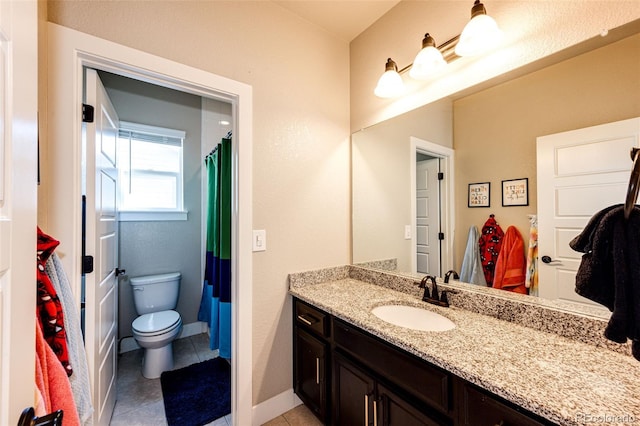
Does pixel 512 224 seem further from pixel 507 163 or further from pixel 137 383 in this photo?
pixel 137 383

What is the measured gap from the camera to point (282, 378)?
5.81 ft

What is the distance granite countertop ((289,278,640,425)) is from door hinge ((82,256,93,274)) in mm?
1248

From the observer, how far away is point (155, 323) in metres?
2.19

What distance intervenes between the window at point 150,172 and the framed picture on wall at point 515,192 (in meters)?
2.78

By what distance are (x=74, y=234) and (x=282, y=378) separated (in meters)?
1.43

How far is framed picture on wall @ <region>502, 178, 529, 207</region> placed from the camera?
120cm

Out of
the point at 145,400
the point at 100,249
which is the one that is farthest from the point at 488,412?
the point at 145,400

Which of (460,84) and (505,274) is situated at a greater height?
(460,84)

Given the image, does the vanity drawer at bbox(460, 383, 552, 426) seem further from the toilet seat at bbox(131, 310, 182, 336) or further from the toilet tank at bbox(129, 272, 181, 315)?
the toilet tank at bbox(129, 272, 181, 315)

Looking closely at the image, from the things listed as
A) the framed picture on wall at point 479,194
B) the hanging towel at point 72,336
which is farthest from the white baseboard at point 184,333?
the framed picture on wall at point 479,194

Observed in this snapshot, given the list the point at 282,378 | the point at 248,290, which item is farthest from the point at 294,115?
the point at 282,378

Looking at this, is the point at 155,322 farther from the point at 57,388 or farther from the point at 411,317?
the point at 411,317

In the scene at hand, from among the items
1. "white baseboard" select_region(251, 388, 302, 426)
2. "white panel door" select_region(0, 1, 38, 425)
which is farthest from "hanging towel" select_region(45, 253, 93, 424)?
"white baseboard" select_region(251, 388, 302, 426)

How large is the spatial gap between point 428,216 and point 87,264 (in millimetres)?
1830
